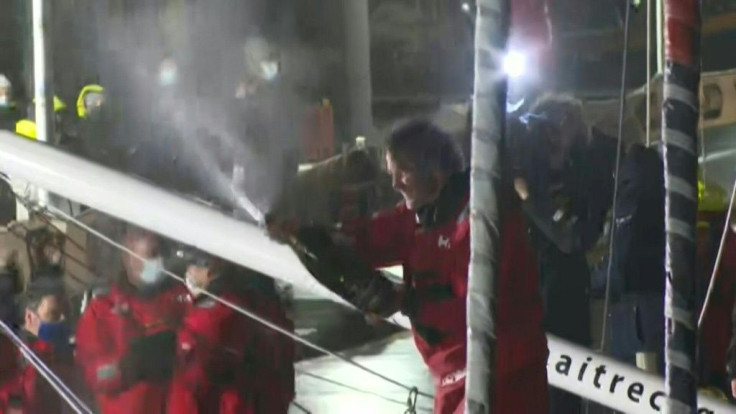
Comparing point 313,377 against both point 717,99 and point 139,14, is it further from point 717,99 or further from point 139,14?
point 717,99

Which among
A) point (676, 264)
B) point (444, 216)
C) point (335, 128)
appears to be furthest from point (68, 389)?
point (676, 264)

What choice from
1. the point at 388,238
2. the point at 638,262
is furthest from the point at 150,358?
the point at 638,262

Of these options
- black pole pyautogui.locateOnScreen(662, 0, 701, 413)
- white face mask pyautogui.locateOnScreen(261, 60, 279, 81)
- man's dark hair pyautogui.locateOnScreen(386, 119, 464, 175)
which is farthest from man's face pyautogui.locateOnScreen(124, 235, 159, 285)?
black pole pyautogui.locateOnScreen(662, 0, 701, 413)

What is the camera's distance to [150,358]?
1298 millimetres

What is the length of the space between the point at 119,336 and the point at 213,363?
0.10 metres

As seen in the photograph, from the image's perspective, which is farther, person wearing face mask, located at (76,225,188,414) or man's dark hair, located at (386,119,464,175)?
person wearing face mask, located at (76,225,188,414)

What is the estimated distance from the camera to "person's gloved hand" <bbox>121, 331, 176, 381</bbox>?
1.29 m

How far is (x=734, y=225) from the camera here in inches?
54.3

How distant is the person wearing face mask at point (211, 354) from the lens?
124 centimetres

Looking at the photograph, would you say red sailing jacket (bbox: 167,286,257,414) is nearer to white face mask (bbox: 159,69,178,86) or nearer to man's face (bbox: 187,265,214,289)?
man's face (bbox: 187,265,214,289)

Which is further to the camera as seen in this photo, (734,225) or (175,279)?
(734,225)

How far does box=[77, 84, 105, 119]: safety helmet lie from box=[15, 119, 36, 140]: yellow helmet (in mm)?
50

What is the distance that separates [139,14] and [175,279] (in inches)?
13.8

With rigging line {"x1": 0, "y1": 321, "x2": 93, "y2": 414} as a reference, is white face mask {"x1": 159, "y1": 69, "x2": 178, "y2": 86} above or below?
above
